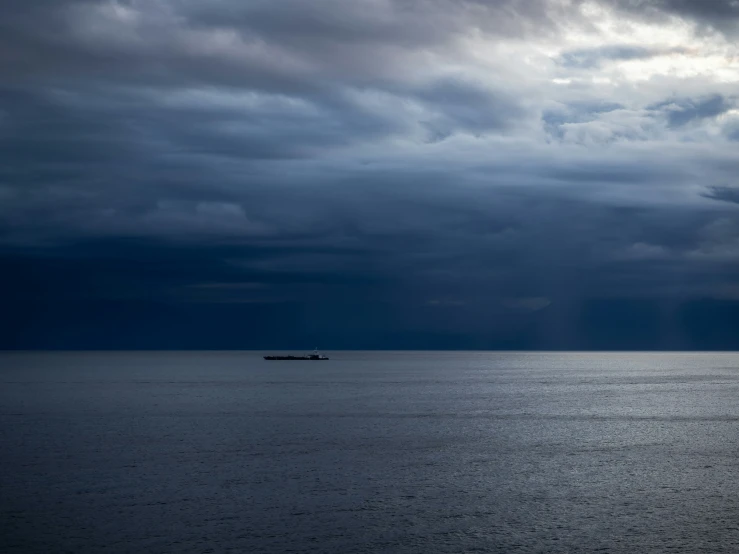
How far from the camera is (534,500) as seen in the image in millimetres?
58812

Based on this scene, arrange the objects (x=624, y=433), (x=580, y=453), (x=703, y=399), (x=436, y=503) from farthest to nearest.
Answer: (x=703, y=399) < (x=624, y=433) < (x=580, y=453) < (x=436, y=503)

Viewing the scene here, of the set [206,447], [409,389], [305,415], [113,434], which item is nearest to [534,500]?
[206,447]

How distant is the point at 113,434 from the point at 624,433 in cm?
6437

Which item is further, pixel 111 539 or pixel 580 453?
pixel 580 453

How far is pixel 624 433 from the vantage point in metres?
101

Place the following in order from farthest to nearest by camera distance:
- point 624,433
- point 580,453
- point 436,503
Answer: point 624,433
point 580,453
point 436,503

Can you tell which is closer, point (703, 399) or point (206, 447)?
point (206, 447)

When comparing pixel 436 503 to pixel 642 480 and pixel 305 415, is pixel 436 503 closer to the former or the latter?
pixel 642 480

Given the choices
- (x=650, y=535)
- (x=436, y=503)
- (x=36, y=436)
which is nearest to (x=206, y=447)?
(x=36, y=436)

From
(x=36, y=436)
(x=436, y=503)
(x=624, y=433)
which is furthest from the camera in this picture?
(x=624, y=433)

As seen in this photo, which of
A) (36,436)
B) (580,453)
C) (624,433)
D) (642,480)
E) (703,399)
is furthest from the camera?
(703,399)

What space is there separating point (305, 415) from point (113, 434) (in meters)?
33.2

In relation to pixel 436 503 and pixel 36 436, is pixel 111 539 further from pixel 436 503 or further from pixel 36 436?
pixel 36 436

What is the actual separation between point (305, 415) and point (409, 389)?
77690 millimetres
